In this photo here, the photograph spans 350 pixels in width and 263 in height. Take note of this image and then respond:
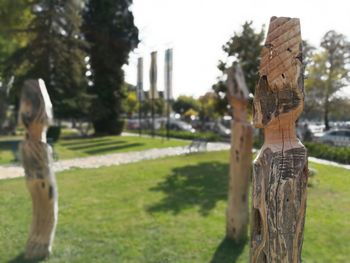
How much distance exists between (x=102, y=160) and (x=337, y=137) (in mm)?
14898

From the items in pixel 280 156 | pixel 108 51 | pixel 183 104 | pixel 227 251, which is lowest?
pixel 227 251

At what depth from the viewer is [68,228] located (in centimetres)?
731

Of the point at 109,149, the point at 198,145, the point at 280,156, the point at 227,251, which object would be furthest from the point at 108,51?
the point at 280,156

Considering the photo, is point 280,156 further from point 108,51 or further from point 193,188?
point 108,51

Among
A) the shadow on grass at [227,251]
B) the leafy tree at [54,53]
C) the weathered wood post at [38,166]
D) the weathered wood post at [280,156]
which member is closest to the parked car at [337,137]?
the leafy tree at [54,53]

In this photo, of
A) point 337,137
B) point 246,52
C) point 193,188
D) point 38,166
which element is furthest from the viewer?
point 337,137

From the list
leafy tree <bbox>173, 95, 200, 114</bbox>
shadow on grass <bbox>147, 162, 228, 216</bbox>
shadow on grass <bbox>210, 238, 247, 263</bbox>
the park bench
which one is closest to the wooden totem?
shadow on grass <bbox>210, 238, 247, 263</bbox>

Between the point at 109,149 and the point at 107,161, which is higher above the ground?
the point at 109,149

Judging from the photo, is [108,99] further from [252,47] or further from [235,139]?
[235,139]

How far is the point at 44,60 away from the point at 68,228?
64.1 feet

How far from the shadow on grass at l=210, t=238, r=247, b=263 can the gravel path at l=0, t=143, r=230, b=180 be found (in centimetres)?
871

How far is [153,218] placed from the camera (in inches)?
315

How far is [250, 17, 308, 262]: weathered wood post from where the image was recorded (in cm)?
284

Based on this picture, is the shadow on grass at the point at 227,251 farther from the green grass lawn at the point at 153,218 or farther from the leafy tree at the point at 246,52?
the leafy tree at the point at 246,52
